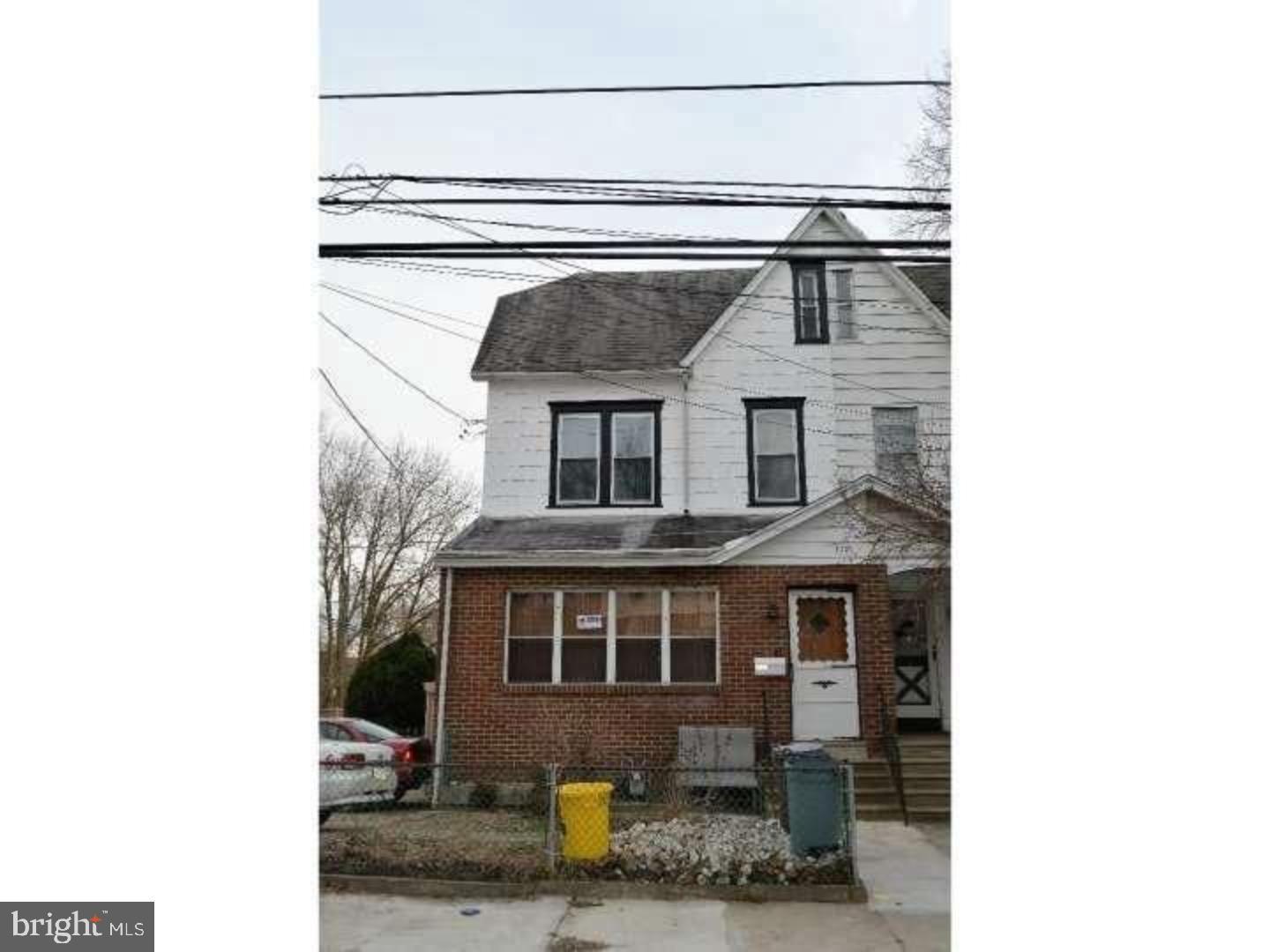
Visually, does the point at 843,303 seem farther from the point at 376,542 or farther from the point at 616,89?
the point at 376,542

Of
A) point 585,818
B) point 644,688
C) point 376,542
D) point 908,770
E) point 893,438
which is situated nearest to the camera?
point 585,818

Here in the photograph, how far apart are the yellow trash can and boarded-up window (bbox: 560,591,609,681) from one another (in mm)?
1920

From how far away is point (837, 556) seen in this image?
688 cm

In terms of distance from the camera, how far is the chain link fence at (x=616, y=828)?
4848mm

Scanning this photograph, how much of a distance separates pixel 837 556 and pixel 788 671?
0.98m

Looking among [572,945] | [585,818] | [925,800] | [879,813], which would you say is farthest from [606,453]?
[572,945]

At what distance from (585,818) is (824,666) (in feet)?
8.22

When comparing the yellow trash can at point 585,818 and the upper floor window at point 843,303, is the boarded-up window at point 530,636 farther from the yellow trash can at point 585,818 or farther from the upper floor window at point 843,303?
the upper floor window at point 843,303

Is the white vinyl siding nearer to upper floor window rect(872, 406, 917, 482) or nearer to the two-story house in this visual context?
the two-story house

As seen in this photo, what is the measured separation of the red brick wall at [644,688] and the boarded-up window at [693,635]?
8 cm

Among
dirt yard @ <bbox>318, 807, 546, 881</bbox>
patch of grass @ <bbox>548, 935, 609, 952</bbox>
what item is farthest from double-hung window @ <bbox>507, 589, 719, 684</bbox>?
patch of grass @ <bbox>548, 935, 609, 952</bbox>

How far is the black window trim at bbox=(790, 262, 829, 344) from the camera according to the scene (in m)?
7.66

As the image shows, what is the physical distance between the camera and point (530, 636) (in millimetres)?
7141
